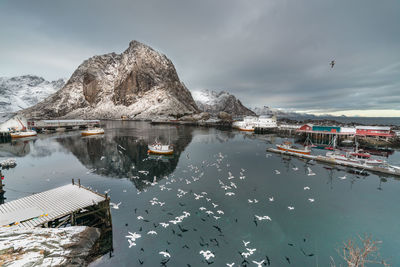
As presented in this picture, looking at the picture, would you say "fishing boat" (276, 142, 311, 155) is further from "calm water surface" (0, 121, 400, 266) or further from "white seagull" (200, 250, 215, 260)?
"white seagull" (200, 250, 215, 260)

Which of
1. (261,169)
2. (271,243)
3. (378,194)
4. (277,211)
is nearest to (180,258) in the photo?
(271,243)

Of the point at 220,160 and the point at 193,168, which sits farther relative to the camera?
the point at 220,160

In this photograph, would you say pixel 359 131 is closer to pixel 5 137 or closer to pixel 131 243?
pixel 131 243

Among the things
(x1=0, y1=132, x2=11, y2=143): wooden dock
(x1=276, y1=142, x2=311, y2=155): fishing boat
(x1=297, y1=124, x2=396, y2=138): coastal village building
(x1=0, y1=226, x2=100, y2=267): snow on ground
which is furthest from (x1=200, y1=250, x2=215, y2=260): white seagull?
(x1=0, y1=132, x2=11, y2=143): wooden dock

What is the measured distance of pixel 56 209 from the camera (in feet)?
50.6

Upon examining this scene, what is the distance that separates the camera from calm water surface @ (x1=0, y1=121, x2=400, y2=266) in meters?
14.5

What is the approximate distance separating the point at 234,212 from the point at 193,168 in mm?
16219

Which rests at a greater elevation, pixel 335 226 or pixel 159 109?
pixel 159 109

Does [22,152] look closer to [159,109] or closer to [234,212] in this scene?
[234,212]

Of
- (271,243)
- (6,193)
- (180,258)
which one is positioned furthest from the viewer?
(6,193)

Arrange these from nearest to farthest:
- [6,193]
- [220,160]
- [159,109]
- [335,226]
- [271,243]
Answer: [271,243] → [335,226] → [6,193] → [220,160] → [159,109]

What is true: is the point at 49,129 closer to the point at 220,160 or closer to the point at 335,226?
the point at 220,160

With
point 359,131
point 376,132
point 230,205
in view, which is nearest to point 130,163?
point 230,205

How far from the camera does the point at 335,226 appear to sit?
17797 mm
